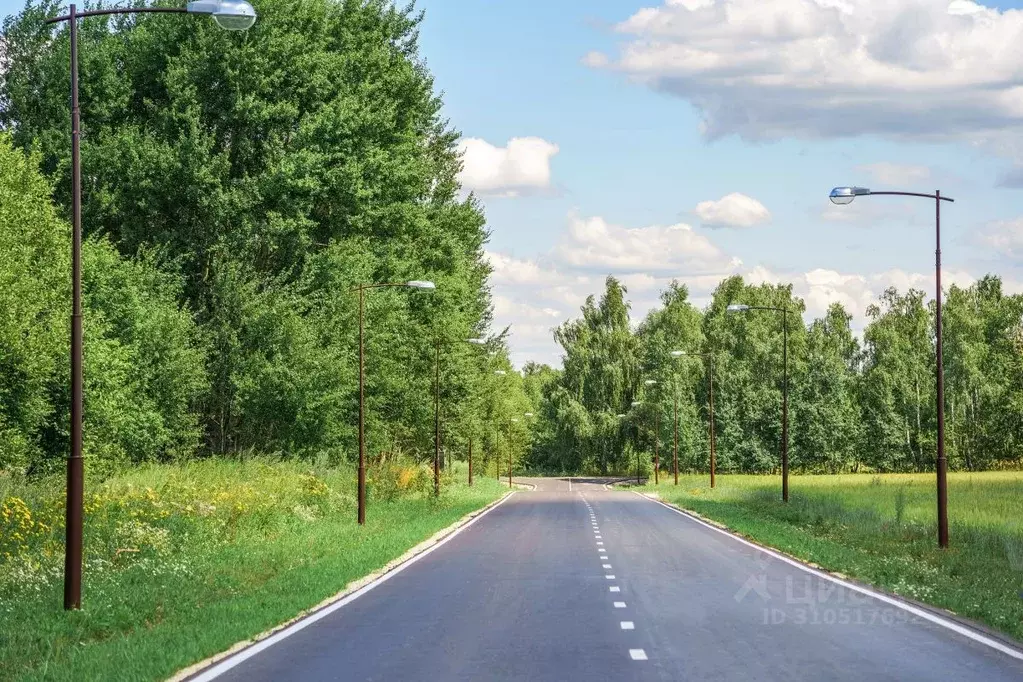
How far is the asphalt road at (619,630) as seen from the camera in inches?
505

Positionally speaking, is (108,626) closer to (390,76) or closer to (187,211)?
(187,211)

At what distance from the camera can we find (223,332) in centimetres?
4772

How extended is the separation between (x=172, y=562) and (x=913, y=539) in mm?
17568

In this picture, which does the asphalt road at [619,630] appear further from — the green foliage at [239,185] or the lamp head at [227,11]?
the green foliage at [239,185]

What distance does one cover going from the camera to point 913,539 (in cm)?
3027

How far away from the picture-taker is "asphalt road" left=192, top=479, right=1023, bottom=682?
42.1 ft

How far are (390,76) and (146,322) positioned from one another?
19353 mm

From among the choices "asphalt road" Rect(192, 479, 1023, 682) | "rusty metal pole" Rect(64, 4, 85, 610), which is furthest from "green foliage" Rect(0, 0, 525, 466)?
"rusty metal pole" Rect(64, 4, 85, 610)

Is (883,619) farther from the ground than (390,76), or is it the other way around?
(390,76)

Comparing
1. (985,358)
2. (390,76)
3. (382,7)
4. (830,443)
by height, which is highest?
(382,7)

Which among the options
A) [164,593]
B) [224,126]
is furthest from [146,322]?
[164,593]

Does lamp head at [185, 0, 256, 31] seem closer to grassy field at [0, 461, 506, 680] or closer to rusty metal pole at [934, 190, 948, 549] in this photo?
grassy field at [0, 461, 506, 680]

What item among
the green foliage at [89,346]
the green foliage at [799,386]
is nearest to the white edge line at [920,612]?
the green foliage at [89,346]

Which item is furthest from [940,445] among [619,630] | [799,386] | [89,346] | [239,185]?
[799,386]
